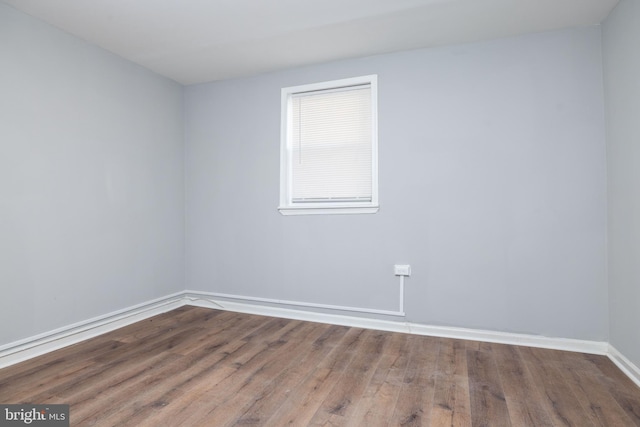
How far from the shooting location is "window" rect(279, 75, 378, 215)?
314 centimetres

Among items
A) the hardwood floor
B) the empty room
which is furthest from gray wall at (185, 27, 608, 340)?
the hardwood floor

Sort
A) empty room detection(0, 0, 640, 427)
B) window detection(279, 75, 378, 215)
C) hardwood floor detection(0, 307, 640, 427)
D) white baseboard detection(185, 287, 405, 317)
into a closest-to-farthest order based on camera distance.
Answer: hardwood floor detection(0, 307, 640, 427) → empty room detection(0, 0, 640, 427) → white baseboard detection(185, 287, 405, 317) → window detection(279, 75, 378, 215)

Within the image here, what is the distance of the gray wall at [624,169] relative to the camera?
6.81ft

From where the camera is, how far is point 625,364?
85.9 inches

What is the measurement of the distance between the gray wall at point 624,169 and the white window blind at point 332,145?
180 centimetres

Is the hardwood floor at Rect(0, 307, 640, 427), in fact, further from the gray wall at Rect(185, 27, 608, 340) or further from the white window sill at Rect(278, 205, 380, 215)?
the white window sill at Rect(278, 205, 380, 215)

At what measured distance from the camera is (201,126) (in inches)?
148

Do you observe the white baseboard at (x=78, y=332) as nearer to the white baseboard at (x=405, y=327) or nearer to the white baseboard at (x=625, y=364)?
the white baseboard at (x=405, y=327)

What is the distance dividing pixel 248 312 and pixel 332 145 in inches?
77.0

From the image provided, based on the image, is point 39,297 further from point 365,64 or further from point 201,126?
point 365,64

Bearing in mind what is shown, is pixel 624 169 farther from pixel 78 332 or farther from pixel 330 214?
pixel 78 332

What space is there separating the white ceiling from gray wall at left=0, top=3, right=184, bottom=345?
29 cm

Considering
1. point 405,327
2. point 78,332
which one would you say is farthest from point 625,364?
point 78,332

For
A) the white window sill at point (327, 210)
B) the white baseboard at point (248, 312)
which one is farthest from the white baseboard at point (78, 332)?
the white window sill at point (327, 210)
